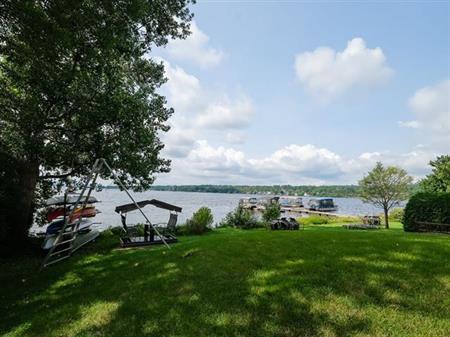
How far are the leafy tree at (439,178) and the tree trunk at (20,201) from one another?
40773mm

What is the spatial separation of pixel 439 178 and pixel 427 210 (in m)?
22.1

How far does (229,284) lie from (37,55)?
24.7 ft

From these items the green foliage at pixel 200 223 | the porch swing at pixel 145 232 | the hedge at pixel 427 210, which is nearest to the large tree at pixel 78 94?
the porch swing at pixel 145 232

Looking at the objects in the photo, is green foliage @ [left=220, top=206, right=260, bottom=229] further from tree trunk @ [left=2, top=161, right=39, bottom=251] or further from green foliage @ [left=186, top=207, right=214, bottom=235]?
tree trunk @ [left=2, top=161, right=39, bottom=251]

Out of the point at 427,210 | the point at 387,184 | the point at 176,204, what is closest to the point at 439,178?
the point at 387,184

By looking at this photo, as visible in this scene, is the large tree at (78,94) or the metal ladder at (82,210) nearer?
the large tree at (78,94)

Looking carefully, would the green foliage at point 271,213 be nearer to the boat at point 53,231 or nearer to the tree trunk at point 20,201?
the boat at point 53,231

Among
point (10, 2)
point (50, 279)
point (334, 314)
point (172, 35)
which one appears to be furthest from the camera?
point (172, 35)

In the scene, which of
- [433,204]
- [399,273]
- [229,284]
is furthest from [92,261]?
[433,204]

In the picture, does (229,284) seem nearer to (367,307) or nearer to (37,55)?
(367,307)

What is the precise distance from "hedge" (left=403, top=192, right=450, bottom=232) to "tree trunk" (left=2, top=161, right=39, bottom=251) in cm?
2313

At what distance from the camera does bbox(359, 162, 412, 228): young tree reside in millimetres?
32250

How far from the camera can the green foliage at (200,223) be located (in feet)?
63.9

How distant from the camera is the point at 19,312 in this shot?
627 centimetres
